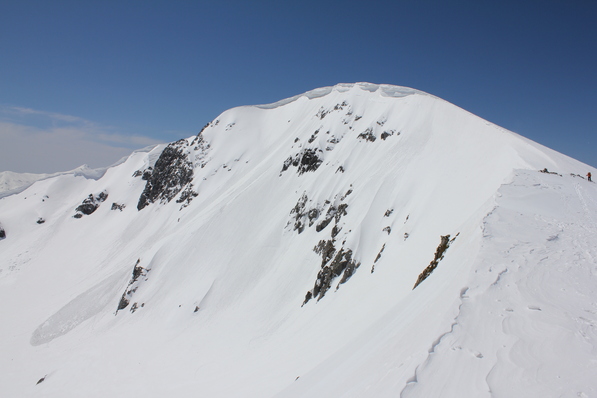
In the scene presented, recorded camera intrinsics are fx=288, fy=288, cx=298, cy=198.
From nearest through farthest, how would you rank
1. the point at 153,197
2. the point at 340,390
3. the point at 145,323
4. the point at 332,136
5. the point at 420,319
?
1. the point at 340,390
2. the point at 420,319
3. the point at 145,323
4. the point at 332,136
5. the point at 153,197

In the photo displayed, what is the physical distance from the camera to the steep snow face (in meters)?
5.58

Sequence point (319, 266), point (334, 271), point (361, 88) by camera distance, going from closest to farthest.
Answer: point (334, 271) → point (319, 266) → point (361, 88)

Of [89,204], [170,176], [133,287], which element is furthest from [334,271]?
[89,204]

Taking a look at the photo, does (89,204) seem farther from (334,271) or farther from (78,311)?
(334,271)

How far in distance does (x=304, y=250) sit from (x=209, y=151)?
4119 cm

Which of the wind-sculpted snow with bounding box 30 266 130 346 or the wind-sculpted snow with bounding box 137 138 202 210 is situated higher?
the wind-sculpted snow with bounding box 137 138 202 210

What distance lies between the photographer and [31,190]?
79312 millimetres

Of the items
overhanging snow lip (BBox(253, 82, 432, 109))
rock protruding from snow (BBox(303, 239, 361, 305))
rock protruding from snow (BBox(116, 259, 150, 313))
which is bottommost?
rock protruding from snow (BBox(303, 239, 361, 305))

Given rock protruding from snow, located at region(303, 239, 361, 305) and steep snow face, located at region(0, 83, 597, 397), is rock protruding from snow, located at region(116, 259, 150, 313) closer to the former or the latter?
steep snow face, located at region(0, 83, 597, 397)

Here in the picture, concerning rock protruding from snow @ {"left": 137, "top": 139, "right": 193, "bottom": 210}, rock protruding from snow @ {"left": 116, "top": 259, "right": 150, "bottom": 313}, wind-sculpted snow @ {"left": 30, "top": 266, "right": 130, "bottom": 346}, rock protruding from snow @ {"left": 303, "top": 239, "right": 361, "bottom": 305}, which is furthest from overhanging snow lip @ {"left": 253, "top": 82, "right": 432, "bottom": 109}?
wind-sculpted snow @ {"left": 30, "top": 266, "right": 130, "bottom": 346}

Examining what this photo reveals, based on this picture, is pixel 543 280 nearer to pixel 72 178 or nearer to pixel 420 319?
pixel 420 319

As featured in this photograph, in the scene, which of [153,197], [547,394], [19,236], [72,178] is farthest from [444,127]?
[72,178]

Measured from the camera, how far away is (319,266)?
28188 mm

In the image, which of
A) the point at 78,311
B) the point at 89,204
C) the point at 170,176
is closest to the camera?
the point at 78,311
